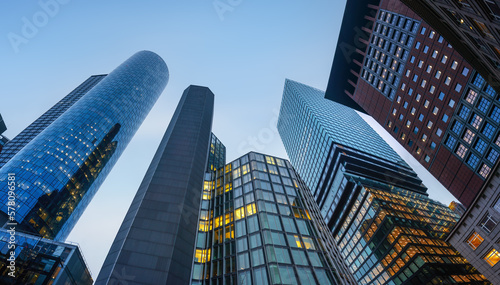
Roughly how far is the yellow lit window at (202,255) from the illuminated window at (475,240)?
39260mm

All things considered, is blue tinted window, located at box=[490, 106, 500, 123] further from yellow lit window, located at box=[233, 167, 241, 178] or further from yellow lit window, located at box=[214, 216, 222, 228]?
yellow lit window, located at box=[214, 216, 222, 228]

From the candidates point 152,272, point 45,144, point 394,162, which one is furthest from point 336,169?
point 45,144

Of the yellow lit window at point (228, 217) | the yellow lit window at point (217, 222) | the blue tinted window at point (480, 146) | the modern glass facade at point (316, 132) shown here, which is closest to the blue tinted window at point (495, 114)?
the blue tinted window at point (480, 146)

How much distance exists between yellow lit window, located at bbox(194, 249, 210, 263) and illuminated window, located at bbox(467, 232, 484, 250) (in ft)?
129

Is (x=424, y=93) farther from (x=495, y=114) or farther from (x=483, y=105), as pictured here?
(x=495, y=114)

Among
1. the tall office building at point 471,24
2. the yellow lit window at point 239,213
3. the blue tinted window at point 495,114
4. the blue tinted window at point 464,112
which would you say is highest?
the tall office building at point 471,24

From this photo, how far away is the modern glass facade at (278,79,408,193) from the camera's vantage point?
109 meters

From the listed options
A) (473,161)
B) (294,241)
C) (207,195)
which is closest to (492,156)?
(473,161)

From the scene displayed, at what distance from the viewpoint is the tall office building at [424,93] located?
1780 inches

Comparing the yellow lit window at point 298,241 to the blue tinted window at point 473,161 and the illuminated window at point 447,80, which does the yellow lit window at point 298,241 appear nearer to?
the blue tinted window at point 473,161

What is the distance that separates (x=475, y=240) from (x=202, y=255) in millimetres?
40944

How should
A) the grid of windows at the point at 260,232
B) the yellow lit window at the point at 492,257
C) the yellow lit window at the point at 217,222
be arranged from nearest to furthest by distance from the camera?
the yellow lit window at the point at 492,257, the grid of windows at the point at 260,232, the yellow lit window at the point at 217,222

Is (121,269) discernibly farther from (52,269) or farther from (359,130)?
(359,130)

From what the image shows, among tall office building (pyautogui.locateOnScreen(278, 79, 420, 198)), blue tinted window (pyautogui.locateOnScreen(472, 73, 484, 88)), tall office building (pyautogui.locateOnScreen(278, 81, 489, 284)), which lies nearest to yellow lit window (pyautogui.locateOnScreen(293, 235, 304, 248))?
tall office building (pyautogui.locateOnScreen(278, 81, 489, 284))
